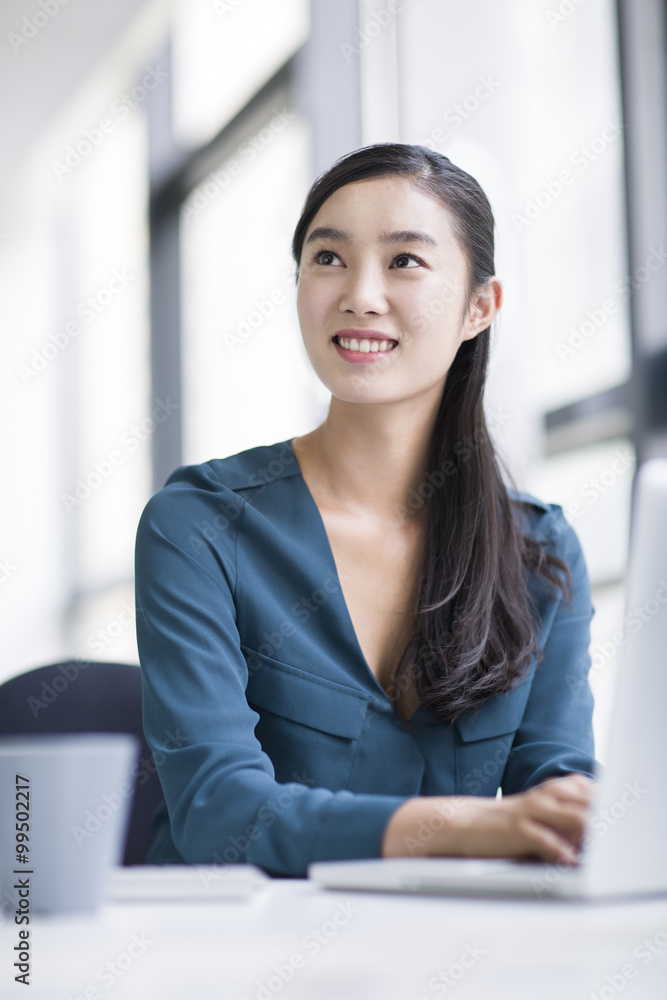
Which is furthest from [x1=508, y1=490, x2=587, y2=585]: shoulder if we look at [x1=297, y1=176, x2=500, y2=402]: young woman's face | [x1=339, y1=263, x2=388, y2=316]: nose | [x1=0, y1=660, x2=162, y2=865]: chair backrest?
[x1=0, y1=660, x2=162, y2=865]: chair backrest

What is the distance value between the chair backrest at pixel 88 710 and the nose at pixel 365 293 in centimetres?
62

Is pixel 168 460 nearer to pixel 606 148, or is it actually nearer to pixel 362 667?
pixel 606 148

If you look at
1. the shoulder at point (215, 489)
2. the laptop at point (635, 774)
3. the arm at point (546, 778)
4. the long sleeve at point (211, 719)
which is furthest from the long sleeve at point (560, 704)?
the laptop at point (635, 774)

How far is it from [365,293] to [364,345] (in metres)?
0.07

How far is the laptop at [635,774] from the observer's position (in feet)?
1.90

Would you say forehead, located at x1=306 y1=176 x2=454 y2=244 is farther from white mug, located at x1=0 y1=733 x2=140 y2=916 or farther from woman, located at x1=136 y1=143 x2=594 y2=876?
white mug, located at x1=0 y1=733 x2=140 y2=916

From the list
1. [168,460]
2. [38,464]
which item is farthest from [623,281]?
[38,464]

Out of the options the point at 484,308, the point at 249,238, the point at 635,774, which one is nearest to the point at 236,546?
the point at 484,308

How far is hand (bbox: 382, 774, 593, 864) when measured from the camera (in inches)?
27.0

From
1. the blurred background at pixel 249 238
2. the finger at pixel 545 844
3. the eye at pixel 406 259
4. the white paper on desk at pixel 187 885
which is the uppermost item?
the blurred background at pixel 249 238

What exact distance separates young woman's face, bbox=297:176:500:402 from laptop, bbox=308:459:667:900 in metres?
0.81

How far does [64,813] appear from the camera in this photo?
585mm

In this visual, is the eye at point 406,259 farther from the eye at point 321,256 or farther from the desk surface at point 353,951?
the desk surface at point 353,951

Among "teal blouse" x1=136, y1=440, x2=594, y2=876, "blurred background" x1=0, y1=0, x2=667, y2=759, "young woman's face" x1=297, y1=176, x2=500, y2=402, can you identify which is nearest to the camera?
"teal blouse" x1=136, y1=440, x2=594, y2=876
